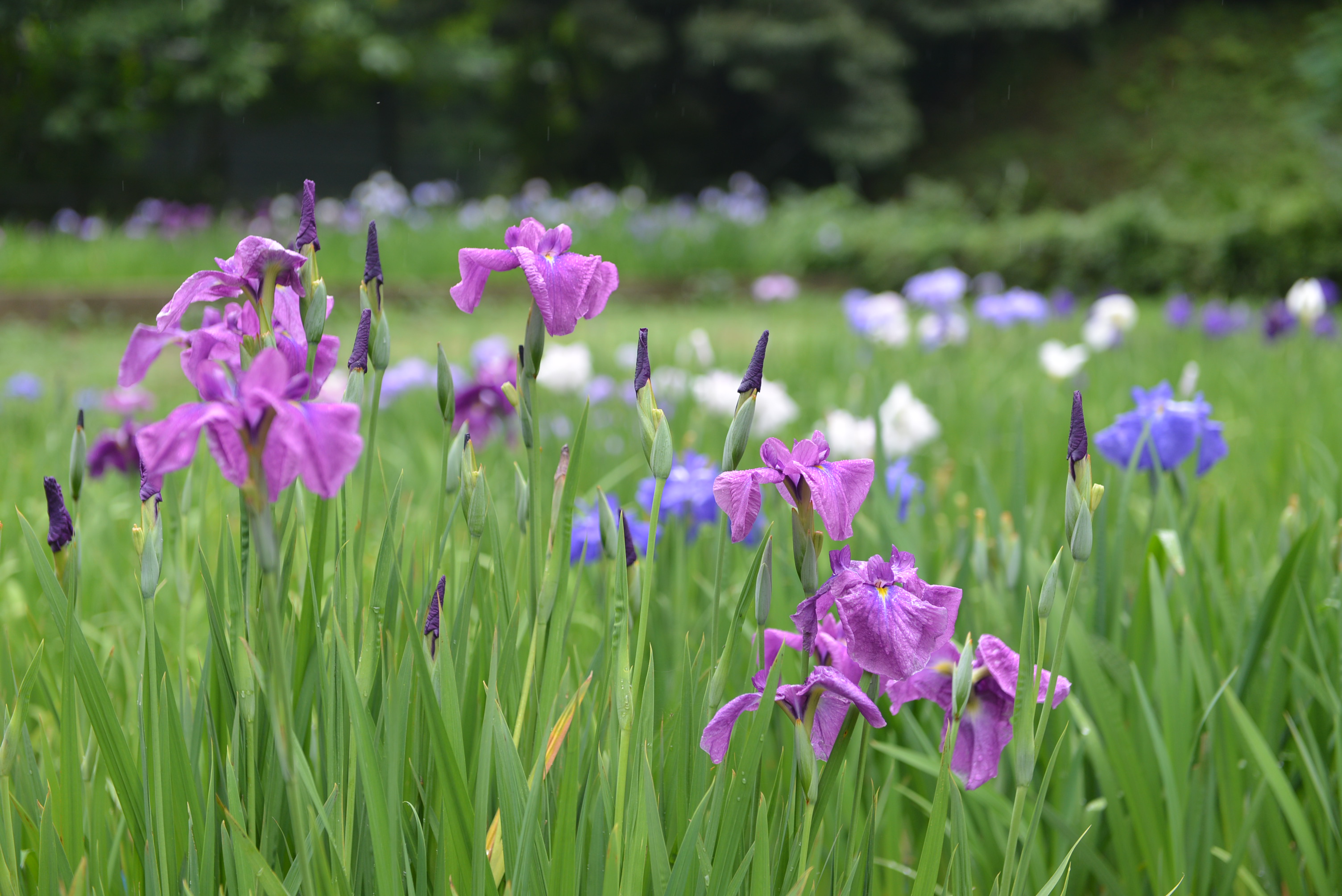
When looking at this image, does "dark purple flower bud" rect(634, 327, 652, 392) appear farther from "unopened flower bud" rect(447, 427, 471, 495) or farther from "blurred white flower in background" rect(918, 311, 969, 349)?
"blurred white flower in background" rect(918, 311, 969, 349)

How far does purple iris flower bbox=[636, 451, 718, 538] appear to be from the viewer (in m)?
1.32

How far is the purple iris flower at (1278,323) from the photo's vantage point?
3.53 metres

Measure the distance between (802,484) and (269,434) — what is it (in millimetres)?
325

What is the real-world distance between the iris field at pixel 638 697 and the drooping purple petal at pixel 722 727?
20mm

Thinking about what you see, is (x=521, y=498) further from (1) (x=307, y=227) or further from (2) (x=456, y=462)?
(1) (x=307, y=227)

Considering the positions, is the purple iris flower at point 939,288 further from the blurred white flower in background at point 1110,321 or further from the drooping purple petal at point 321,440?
the drooping purple petal at point 321,440

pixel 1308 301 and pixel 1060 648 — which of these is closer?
pixel 1060 648

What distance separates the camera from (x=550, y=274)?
0.69m

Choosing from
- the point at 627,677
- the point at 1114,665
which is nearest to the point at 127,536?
the point at 627,677

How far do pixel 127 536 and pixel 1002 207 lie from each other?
9284 mm

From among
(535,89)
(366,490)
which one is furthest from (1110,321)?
(535,89)

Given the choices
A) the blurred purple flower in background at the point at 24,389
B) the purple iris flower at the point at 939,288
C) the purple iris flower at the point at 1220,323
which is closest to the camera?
the blurred purple flower in background at the point at 24,389

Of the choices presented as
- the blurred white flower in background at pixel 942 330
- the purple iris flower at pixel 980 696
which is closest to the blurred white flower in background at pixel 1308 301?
the blurred white flower in background at pixel 942 330

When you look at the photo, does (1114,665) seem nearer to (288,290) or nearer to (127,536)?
(288,290)
